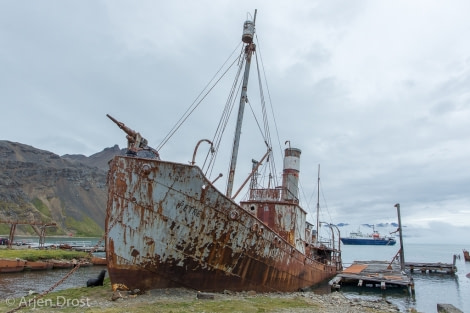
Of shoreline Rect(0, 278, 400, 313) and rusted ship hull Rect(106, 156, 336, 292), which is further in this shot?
rusted ship hull Rect(106, 156, 336, 292)

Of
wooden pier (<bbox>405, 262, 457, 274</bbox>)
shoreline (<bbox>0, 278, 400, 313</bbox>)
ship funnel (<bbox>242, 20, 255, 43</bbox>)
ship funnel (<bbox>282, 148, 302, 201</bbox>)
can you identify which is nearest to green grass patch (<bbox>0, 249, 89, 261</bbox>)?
shoreline (<bbox>0, 278, 400, 313</bbox>)

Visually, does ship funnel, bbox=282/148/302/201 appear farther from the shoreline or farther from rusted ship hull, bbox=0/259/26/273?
rusted ship hull, bbox=0/259/26/273

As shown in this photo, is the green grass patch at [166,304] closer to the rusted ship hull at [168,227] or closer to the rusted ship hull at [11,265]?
the rusted ship hull at [168,227]

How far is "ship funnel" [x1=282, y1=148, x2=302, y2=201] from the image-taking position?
22.3 m

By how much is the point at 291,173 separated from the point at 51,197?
164 m

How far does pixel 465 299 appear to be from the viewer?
984 inches

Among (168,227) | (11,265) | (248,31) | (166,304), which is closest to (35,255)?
(11,265)

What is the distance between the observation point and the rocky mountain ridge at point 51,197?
13462 cm

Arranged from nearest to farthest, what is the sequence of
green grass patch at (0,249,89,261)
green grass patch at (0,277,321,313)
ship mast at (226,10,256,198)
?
1. green grass patch at (0,277,321,313)
2. ship mast at (226,10,256,198)
3. green grass patch at (0,249,89,261)

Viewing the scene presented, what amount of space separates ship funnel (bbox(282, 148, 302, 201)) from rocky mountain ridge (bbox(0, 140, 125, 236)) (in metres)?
133

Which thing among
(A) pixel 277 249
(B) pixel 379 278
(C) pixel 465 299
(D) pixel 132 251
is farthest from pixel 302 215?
(C) pixel 465 299

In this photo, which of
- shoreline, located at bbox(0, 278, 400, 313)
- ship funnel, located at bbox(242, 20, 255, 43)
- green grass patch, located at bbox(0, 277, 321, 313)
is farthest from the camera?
ship funnel, located at bbox(242, 20, 255, 43)

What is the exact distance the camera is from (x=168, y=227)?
12648mm

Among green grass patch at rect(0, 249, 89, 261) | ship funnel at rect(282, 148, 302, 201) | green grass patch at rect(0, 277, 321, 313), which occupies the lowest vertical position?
green grass patch at rect(0, 277, 321, 313)
